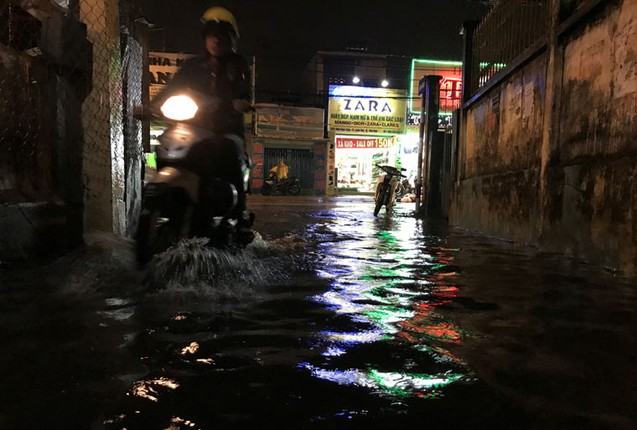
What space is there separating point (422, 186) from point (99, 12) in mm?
9388

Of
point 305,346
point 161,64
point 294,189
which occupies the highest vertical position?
point 161,64

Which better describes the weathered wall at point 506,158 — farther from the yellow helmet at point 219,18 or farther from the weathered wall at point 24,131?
the weathered wall at point 24,131

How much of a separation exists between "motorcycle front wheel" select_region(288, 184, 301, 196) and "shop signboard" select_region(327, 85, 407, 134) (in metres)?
3.76

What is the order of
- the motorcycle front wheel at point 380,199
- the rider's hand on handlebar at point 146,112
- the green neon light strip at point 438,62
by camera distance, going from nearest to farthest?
the rider's hand on handlebar at point 146,112 < the motorcycle front wheel at point 380,199 < the green neon light strip at point 438,62

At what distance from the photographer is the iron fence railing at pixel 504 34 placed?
6.09m

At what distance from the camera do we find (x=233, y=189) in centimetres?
367

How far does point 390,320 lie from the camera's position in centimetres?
256

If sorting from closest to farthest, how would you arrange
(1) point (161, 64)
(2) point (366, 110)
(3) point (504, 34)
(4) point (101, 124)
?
(4) point (101, 124) → (3) point (504, 34) → (1) point (161, 64) → (2) point (366, 110)

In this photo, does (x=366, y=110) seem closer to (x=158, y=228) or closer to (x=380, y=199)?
(x=380, y=199)

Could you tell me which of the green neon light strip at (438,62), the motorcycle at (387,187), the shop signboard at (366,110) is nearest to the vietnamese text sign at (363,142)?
the shop signboard at (366,110)

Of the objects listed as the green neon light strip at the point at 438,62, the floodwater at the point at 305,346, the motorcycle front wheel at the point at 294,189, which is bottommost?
the floodwater at the point at 305,346

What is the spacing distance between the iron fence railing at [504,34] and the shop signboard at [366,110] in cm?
1708

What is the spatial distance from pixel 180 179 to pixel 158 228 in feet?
1.22

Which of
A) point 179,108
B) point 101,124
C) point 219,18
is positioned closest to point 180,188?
point 179,108
